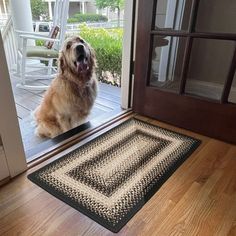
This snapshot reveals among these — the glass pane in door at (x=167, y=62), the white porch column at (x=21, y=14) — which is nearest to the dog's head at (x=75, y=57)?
the glass pane in door at (x=167, y=62)

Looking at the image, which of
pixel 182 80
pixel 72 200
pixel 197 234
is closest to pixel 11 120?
pixel 72 200

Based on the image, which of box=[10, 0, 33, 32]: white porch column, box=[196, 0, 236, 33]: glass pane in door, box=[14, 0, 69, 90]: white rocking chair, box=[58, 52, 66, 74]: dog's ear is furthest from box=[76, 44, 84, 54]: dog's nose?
box=[10, 0, 33, 32]: white porch column

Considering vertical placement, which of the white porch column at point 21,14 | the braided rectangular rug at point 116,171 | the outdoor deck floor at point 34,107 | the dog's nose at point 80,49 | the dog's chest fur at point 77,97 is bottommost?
the outdoor deck floor at point 34,107

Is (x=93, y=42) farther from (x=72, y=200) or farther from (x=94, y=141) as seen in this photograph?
(x=72, y=200)

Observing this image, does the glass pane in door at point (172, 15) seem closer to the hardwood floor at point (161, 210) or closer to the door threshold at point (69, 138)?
the door threshold at point (69, 138)

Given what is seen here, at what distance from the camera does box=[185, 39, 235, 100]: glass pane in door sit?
1.48 m

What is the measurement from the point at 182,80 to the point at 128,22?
63cm

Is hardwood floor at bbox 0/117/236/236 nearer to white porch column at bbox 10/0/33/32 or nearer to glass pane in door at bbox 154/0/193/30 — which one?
glass pane in door at bbox 154/0/193/30

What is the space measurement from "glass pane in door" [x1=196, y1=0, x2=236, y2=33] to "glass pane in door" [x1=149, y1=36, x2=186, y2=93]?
173 millimetres

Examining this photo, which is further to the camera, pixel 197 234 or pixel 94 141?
pixel 94 141

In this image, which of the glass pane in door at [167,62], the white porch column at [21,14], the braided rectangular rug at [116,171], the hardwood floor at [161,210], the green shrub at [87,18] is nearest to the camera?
the hardwood floor at [161,210]

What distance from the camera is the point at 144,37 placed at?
1669 mm

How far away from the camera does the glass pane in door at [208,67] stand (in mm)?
1479

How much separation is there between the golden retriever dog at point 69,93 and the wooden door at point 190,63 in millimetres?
416
